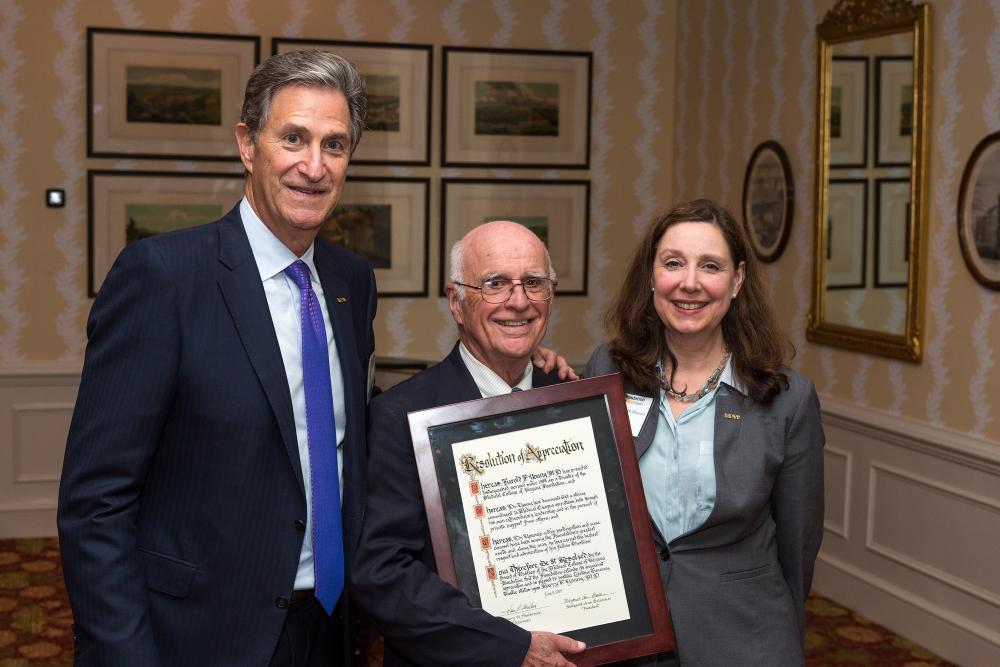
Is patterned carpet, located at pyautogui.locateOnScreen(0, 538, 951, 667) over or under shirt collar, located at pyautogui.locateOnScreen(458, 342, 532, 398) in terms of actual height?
under

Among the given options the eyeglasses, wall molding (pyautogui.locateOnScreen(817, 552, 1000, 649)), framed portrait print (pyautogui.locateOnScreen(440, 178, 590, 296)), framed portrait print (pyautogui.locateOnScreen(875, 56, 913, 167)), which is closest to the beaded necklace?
the eyeglasses

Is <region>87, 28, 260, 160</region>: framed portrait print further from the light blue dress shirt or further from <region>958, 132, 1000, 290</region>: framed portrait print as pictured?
the light blue dress shirt

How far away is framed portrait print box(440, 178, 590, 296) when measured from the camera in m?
6.67

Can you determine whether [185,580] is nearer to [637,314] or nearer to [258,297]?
[258,297]

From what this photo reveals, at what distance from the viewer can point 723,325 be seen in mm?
2387

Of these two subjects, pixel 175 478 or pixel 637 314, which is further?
pixel 637 314

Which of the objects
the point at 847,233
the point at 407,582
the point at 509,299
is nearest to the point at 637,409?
the point at 509,299

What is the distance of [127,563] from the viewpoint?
1840 millimetres

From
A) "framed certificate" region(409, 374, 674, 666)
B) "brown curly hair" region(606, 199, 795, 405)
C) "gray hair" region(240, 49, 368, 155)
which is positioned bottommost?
"framed certificate" region(409, 374, 674, 666)

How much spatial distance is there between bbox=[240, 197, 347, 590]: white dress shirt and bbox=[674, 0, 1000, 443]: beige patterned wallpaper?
129 inches

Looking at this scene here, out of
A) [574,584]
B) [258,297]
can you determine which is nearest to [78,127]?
[258,297]

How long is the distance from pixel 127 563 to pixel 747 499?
3.81 ft

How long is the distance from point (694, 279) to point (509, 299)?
1.37 ft

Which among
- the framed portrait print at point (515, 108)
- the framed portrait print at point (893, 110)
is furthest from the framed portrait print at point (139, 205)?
the framed portrait print at point (893, 110)
